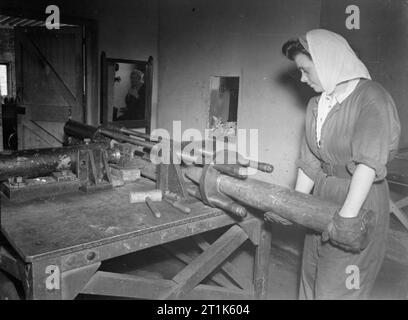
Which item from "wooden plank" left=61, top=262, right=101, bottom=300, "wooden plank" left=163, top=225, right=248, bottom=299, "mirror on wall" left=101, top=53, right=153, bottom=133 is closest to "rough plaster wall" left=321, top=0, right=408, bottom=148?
"wooden plank" left=163, top=225, right=248, bottom=299

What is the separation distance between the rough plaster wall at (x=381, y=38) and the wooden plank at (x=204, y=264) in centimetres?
212

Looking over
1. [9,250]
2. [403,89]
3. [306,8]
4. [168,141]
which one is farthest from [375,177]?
[306,8]

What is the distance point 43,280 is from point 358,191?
4.02 feet

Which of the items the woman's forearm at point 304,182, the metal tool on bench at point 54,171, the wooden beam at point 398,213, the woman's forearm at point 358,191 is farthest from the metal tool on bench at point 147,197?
the wooden beam at point 398,213

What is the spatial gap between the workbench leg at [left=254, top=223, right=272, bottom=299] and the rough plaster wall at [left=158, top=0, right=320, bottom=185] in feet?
5.05

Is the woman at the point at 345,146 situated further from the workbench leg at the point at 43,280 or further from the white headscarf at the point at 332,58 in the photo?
the workbench leg at the point at 43,280

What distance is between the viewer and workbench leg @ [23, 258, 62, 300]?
128cm

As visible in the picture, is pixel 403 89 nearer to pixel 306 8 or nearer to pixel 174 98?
pixel 306 8

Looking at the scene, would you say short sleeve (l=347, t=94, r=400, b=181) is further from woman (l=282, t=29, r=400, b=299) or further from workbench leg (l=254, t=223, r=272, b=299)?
workbench leg (l=254, t=223, r=272, b=299)

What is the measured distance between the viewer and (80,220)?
165cm

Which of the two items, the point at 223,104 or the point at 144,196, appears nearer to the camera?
the point at 144,196

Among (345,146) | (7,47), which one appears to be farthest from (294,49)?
(7,47)

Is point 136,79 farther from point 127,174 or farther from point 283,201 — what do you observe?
point 283,201

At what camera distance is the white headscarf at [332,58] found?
158 centimetres
